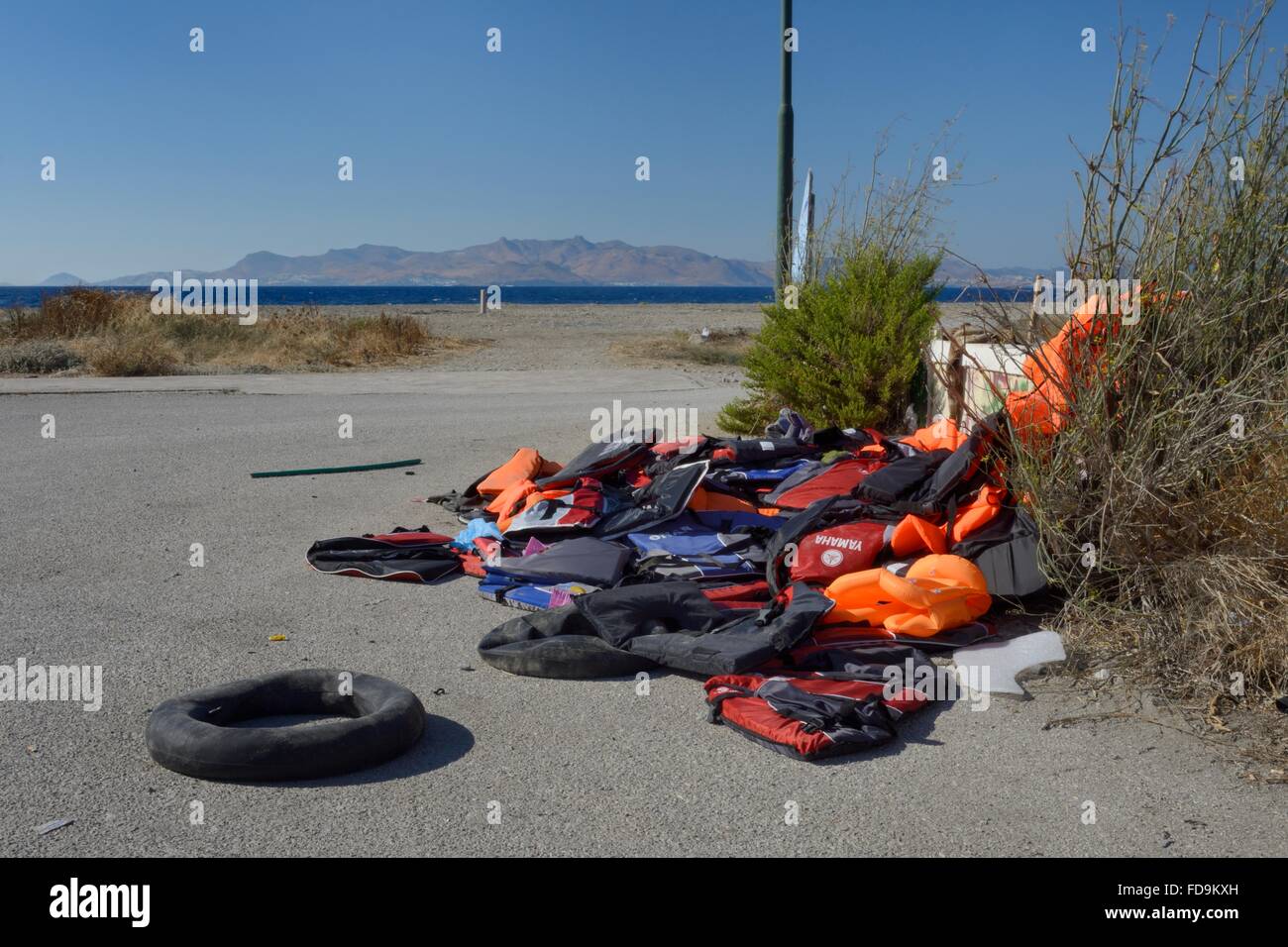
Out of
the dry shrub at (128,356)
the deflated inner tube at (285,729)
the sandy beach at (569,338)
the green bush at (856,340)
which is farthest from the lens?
the sandy beach at (569,338)

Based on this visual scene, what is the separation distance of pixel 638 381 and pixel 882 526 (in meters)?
14.0

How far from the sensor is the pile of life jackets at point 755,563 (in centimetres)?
513

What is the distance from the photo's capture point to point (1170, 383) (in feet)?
17.4

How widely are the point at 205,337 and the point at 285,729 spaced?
23.8 meters

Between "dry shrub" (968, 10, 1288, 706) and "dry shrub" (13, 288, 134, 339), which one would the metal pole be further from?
"dry shrub" (13, 288, 134, 339)

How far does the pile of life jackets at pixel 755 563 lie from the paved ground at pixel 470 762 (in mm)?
181

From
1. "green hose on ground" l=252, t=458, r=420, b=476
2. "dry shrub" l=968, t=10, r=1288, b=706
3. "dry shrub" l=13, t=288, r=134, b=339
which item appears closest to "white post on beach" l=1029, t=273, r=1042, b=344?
"dry shrub" l=968, t=10, r=1288, b=706

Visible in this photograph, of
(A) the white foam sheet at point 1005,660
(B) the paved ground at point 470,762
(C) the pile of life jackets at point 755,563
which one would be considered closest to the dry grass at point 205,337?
(B) the paved ground at point 470,762

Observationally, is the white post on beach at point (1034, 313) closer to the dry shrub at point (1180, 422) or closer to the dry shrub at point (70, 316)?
the dry shrub at point (1180, 422)

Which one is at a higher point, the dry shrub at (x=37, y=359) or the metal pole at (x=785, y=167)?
the metal pole at (x=785, y=167)

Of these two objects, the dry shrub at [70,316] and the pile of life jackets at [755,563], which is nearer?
the pile of life jackets at [755,563]

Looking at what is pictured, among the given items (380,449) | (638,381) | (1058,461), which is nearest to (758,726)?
(1058,461)

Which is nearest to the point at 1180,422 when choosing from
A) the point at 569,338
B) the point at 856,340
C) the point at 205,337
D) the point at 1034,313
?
the point at 1034,313

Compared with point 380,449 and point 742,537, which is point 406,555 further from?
point 380,449
